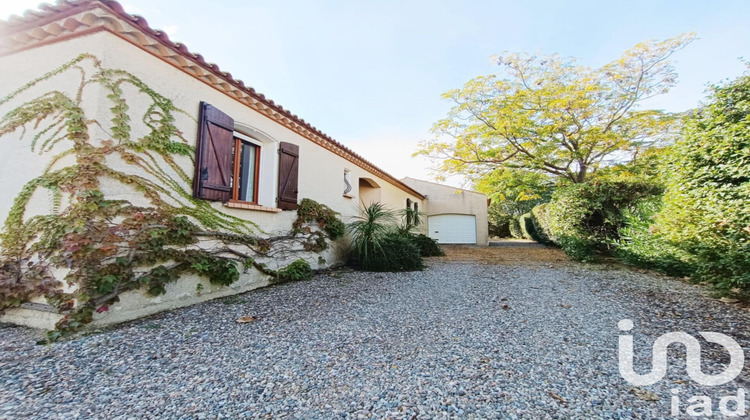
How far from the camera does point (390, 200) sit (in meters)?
11.1

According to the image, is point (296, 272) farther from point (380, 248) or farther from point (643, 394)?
point (643, 394)

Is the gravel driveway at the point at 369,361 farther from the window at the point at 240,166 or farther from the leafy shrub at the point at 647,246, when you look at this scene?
the window at the point at 240,166

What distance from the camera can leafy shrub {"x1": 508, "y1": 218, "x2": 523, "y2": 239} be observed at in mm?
20202

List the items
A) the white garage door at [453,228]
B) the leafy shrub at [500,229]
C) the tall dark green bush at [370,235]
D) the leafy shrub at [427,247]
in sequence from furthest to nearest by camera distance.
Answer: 1. the leafy shrub at [500,229]
2. the white garage door at [453,228]
3. the leafy shrub at [427,247]
4. the tall dark green bush at [370,235]

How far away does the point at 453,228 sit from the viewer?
52.2ft

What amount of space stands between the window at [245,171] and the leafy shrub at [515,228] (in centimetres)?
1942

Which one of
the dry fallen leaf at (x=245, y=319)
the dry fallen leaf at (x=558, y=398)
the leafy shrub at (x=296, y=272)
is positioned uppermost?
the leafy shrub at (x=296, y=272)

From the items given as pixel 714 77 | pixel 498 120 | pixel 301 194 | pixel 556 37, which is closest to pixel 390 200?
pixel 498 120

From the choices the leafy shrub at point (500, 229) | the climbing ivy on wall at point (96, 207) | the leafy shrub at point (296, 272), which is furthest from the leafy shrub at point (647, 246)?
the leafy shrub at point (500, 229)

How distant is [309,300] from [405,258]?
2.96 meters

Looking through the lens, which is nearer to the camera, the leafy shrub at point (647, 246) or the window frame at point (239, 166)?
the window frame at point (239, 166)

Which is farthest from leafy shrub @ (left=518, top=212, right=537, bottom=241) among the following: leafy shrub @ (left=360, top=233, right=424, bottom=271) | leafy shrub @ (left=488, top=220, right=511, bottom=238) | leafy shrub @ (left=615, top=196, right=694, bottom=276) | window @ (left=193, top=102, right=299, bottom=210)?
window @ (left=193, top=102, right=299, bottom=210)

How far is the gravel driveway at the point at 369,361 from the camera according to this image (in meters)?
1.59

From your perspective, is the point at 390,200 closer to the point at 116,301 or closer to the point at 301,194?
the point at 301,194
